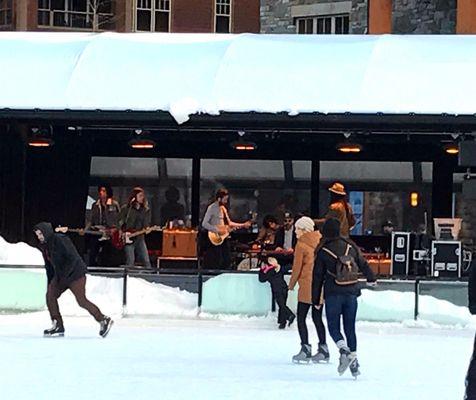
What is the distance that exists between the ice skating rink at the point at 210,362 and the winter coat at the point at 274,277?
23.7 inches

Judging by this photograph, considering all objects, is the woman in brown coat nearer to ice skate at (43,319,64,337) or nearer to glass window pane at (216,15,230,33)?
ice skate at (43,319,64,337)

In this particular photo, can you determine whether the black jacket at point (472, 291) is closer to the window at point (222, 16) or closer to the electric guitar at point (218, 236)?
the electric guitar at point (218, 236)

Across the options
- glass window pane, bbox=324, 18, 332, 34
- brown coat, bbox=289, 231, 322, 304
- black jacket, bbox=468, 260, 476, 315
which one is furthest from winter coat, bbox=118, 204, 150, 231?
glass window pane, bbox=324, 18, 332, 34

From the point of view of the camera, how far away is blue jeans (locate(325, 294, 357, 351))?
42.5ft

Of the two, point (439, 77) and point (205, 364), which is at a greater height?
point (439, 77)

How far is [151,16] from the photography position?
36375 mm

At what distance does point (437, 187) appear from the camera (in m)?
24.2

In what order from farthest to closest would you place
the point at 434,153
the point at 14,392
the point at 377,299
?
1. the point at 434,153
2. the point at 377,299
3. the point at 14,392

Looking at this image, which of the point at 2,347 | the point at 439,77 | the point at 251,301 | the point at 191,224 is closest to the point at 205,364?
the point at 2,347

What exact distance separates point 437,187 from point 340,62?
164 inches

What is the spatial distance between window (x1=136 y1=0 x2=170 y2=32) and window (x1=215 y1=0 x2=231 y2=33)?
134 centimetres

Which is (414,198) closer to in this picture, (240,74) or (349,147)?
(349,147)

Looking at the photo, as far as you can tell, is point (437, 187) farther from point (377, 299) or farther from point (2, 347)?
point (2, 347)

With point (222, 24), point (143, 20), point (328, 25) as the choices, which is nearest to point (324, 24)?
point (328, 25)
